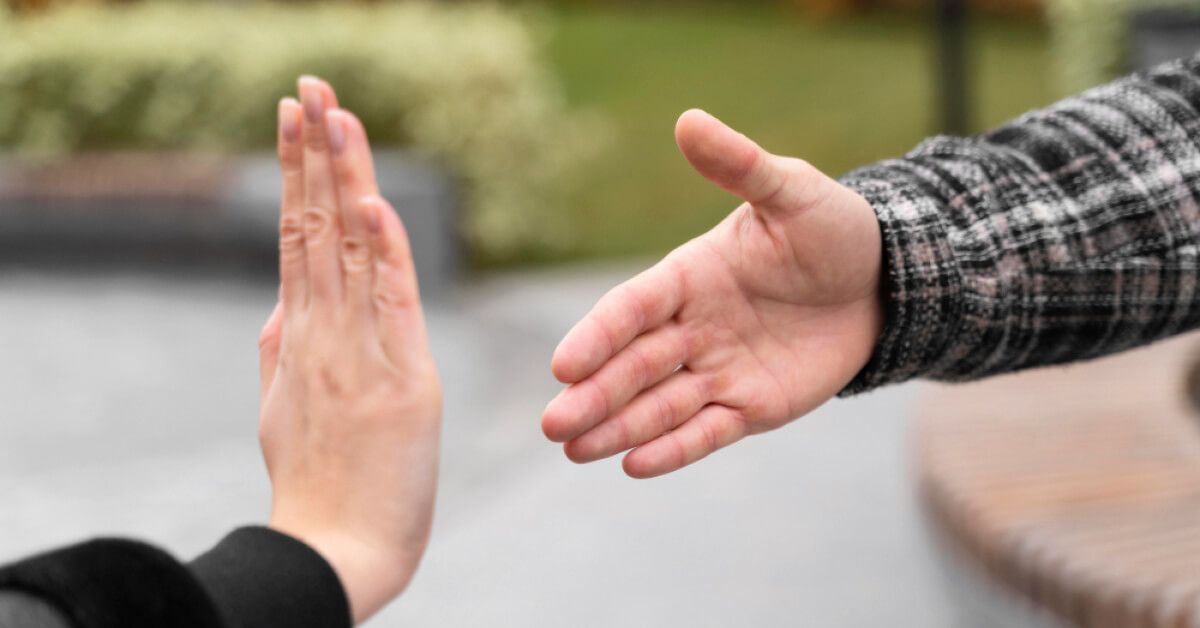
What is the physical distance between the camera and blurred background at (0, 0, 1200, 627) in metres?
3.79

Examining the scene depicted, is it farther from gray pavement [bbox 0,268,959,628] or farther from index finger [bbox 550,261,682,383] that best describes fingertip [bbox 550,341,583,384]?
gray pavement [bbox 0,268,959,628]

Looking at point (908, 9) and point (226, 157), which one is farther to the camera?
point (908, 9)

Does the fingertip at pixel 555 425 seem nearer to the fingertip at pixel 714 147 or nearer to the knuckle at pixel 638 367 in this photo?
the knuckle at pixel 638 367

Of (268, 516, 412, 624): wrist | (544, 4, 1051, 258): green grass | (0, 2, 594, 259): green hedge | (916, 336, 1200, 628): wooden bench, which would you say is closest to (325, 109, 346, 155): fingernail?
(268, 516, 412, 624): wrist

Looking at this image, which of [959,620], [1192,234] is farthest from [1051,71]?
[1192,234]

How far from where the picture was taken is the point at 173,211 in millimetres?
7328

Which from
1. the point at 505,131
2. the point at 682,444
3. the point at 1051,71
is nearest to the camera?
the point at 682,444

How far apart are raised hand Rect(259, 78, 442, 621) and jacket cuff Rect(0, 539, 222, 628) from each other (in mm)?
567

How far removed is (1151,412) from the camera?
2.87 m

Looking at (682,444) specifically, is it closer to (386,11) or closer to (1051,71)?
(386,11)

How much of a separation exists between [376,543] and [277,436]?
10.6 inches

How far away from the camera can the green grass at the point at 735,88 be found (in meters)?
9.48

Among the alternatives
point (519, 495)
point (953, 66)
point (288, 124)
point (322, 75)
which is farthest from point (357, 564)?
point (953, 66)

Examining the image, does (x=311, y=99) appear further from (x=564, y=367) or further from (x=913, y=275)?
(x=913, y=275)
